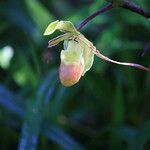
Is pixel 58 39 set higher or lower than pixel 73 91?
higher

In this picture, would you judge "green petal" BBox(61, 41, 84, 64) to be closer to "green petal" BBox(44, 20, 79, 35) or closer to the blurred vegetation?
"green petal" BBox(44, 20, 79, 35)

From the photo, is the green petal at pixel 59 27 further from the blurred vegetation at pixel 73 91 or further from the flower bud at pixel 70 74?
the blurred vegetation at pixel 73 91

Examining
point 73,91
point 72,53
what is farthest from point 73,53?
point 73,91

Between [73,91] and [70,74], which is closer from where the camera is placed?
[70,74]

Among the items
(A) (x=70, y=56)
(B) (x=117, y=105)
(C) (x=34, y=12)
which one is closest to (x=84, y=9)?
(C) (x=34, y=12)

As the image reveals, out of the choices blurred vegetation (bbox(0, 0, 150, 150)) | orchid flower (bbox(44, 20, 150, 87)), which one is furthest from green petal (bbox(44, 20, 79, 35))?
blurred vegetation (bbox(0, 0, 150, 150))

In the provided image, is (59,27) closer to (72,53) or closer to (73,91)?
(72,53)
